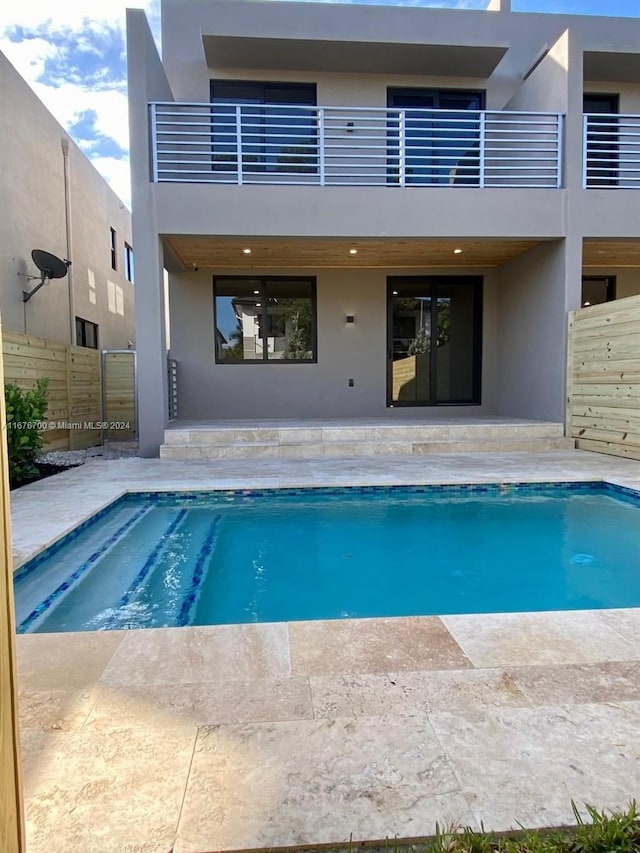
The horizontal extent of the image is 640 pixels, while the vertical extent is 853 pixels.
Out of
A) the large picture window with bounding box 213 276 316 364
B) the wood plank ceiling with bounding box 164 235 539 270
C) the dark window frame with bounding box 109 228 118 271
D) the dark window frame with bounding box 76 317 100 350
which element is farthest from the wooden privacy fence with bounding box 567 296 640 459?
the dark window frame with bounding box 109 228 118 271

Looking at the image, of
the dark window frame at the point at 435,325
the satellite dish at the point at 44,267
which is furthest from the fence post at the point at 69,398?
the dark window frame at the point at 435,325

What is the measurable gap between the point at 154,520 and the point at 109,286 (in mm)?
11032

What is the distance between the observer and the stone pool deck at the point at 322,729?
4.03ft

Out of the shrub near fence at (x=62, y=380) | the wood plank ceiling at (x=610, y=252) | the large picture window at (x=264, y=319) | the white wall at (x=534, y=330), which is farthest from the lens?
the large picture window at (x=264, y=319)

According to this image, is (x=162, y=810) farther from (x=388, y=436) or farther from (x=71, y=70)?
(x=71, y=70)

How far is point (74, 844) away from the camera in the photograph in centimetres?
A: 116

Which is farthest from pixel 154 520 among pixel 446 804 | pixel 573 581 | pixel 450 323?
pixel 450 323

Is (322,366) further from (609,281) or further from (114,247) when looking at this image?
(114,247)

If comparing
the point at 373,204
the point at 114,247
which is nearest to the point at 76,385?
the point at 373,204

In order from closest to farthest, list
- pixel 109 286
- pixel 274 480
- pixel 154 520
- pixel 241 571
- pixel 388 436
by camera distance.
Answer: pixel 241 571, pixel 154 520, pixel 274 480, pixel 388 436, pixel 109 286

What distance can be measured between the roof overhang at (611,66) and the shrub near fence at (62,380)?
9.85 meters

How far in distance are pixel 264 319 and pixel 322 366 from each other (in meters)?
1.39

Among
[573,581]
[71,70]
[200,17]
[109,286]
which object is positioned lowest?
[573,581]

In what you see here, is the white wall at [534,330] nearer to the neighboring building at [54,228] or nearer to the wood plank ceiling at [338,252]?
the wood plank ceiling at [338,252]
